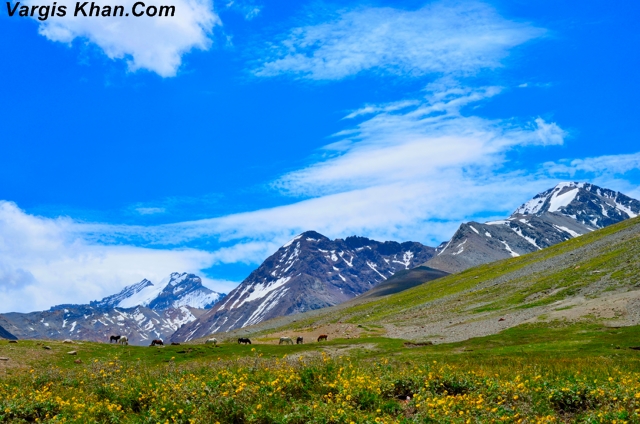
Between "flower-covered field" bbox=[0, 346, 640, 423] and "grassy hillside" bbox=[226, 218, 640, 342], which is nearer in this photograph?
"flower-covered field" bbox=[0, 346, 640, 423]

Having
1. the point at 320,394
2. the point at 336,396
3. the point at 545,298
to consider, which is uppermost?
the point at 336,396

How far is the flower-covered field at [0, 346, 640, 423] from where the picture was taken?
16.5 m

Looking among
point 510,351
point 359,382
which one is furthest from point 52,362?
point 510,351

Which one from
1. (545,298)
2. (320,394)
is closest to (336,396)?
(320,394)

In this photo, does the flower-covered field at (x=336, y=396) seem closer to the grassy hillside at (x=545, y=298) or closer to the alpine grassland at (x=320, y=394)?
the alpine grassland at (x=320, y=394)

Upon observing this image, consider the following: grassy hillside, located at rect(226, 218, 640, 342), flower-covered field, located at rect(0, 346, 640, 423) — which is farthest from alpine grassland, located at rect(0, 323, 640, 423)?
grassy hillside, located at rect(226, 218, 640, 342)

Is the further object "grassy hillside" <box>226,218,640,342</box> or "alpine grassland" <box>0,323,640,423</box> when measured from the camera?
"grassy hillside" <box>226,218,640,342</box>

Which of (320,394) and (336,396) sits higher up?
(336,396)

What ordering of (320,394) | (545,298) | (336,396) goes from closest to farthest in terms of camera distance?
1. (336,396)
2. (320,394)
3. (545,298)

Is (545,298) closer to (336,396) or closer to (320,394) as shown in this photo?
(320,394)

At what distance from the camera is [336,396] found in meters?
17.7

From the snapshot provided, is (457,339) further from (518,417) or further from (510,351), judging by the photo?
(518,417)

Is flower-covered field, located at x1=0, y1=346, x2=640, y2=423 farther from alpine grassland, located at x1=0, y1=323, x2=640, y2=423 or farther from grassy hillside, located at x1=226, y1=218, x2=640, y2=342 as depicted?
grassy hillside, located at x1=226, y1=218, x2=640, y2=342

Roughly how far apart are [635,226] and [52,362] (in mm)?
156791
